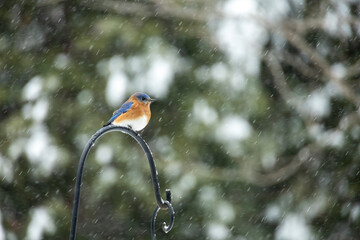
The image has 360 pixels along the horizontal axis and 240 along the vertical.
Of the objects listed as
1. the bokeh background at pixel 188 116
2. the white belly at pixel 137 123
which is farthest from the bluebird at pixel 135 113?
the bokeh background at pixel 188 116

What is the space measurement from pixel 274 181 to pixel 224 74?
0.92 metres

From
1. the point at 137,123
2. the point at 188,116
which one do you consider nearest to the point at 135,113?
the point at 137,123

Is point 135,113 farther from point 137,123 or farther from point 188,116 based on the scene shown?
point 188,116

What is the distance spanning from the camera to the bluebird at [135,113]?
251cm

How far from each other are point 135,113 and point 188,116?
2.08 meters

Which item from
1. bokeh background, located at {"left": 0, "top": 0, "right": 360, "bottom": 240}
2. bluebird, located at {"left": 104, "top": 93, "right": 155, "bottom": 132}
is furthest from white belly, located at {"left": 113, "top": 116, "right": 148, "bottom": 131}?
bokeh background, located at {"left": 0, "top": 0, "right": 360, "bottom": 240}

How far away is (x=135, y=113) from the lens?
2.52 meters

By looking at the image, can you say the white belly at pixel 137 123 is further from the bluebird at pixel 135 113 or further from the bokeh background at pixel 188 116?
the bokeh background at pixel 188 116

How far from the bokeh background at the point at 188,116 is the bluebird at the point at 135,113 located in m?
1.90

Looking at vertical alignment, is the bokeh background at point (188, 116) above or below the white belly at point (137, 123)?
below

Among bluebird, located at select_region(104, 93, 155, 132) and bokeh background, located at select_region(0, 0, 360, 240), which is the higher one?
bluebird, located at select_region(104, 93, 155, 132)

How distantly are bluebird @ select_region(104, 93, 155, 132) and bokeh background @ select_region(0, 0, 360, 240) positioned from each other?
1898mm

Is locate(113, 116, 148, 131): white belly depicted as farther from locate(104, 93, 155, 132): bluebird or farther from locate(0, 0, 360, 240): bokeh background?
locate(0, 0, 360, 240): bokeh background

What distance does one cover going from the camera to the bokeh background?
4.50 metres
